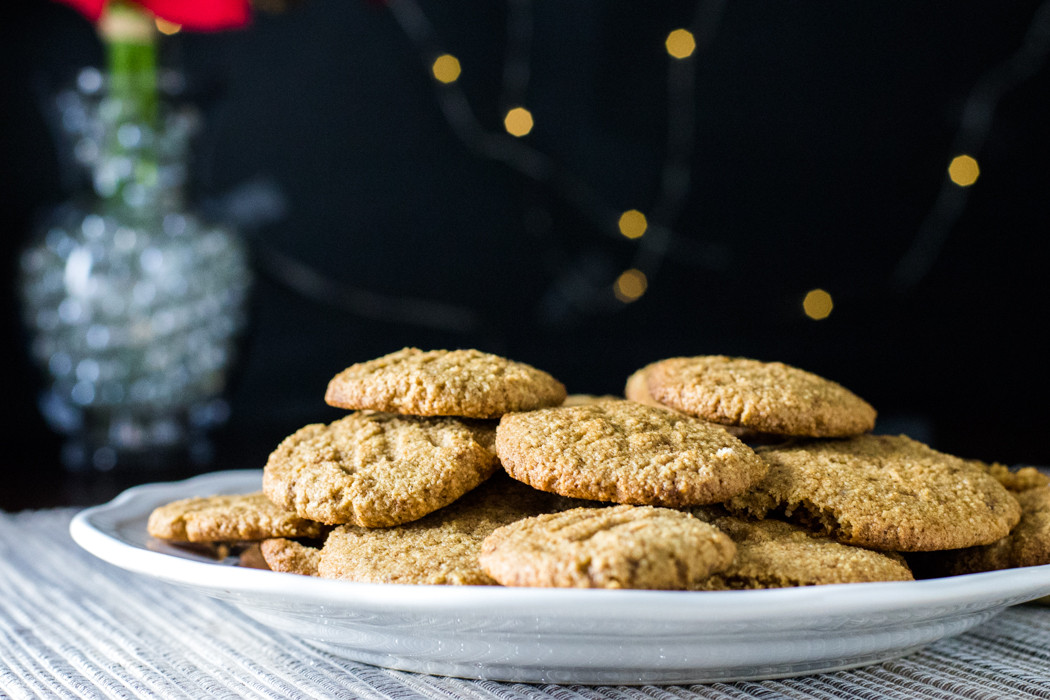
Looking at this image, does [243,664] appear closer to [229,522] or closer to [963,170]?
[229,522]

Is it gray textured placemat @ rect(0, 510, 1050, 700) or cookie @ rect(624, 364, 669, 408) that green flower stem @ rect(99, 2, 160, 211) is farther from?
cookie @ rect(624, 364, 669, 408)

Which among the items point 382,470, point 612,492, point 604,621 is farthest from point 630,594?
point 382,470

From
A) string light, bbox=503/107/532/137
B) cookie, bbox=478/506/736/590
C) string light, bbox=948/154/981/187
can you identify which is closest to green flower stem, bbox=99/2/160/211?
string light, bbox=503/107/532/137

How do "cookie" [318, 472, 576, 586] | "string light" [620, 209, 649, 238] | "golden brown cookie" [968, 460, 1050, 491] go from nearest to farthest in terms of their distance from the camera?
1. "cookie" [318, 472, 576, 586]
2. "golden brown cookie" [968, 460, 1050, 491]
3. "string light" [620, 209, 649, 238]

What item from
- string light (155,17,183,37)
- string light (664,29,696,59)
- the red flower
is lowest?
the red flower

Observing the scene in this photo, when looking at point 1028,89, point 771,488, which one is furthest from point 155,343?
point 1028,89

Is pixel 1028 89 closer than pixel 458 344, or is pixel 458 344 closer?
pixel 1028 89

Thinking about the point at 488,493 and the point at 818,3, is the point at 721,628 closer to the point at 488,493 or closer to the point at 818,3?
the point at 488,493
